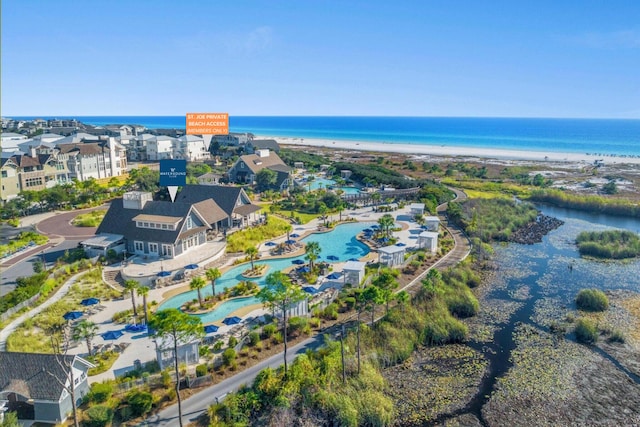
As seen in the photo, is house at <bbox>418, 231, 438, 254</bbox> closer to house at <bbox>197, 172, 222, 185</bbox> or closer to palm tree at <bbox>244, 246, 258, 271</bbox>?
palm tree at <bbox>244, 246, 258, 271</bbox>

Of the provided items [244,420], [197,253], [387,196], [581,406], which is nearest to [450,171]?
[387,196]

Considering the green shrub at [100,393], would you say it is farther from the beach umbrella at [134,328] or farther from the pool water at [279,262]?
the pool water at [279,262]

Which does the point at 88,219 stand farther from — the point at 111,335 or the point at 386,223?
the point at 386,223

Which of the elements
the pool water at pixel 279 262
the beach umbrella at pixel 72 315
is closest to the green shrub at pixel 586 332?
the pool water at pixel 279 262

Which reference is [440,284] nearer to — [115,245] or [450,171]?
[115,245]

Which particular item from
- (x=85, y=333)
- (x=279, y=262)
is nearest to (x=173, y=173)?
(x=279, y=262)

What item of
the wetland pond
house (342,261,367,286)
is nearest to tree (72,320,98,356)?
the wetland pond
